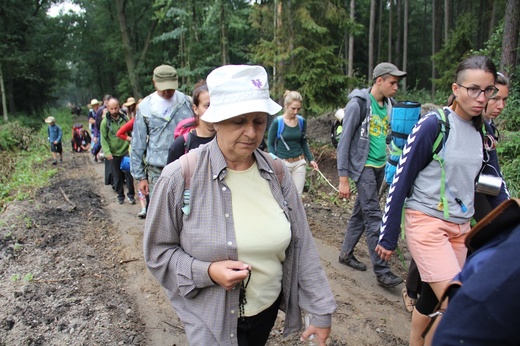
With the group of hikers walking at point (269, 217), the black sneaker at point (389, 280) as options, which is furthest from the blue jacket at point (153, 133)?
the black sneaker at point (389, 280)

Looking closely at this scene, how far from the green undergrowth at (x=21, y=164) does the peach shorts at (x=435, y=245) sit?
29.1 ft

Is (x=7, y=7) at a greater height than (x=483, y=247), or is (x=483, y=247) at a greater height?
(x=7, y=7)

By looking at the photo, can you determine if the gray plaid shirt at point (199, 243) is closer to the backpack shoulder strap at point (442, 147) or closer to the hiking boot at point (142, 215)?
the backpack shoulder strap at point (442, 147)

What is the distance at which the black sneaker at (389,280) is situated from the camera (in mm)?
4371

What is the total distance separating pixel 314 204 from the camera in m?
8.12

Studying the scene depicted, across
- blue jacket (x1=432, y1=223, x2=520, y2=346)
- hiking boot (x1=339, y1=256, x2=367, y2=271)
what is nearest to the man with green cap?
hiking boot (x1=339, y1=256, x2=367, y2=271)

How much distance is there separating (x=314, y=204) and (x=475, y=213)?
5232 mm

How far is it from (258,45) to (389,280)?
393 inches

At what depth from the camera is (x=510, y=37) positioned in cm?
1184

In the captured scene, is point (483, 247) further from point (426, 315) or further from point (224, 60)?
point (224, 60)

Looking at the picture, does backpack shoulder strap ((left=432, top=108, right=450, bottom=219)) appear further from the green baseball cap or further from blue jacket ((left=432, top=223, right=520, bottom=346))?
the green baseball cap

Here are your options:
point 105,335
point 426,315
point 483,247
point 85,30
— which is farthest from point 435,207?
point 85,30

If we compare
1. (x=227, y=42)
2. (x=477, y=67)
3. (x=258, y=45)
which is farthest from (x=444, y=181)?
(x=227, y=42)

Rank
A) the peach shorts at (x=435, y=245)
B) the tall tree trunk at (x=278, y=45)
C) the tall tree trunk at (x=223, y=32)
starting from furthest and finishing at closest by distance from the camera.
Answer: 1. the tall tree trunk at (x=223, y=32)
2. the tall tree trunk at (x=278, y=45)
3. the peach shorts at (x=435, y=245)
